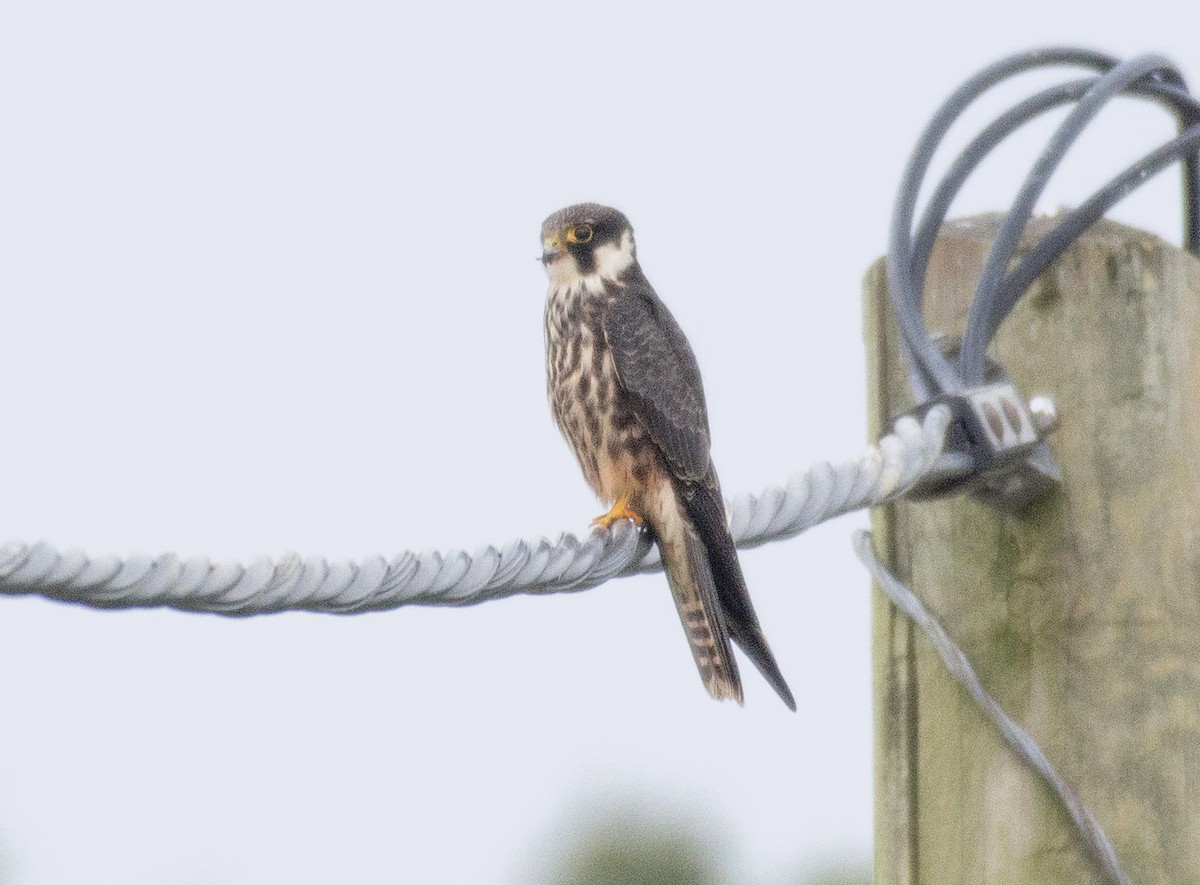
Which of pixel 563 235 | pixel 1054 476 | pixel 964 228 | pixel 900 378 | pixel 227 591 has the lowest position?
pixel 227 591

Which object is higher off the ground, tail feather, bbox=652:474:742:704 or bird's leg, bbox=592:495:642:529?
bird's leg, bbox=592:495:642:529

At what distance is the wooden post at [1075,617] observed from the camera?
8.00 ft

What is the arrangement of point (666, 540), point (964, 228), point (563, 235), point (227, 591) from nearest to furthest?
1. point (227, 591)
2. point (964, 228)
3. point (666, 540)
4. point (563, 235)

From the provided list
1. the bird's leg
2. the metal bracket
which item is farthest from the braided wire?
the bird's leg

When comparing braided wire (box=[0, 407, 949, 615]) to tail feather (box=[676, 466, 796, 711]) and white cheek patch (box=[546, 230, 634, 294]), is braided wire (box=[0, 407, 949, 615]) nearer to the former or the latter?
tail feather (box=[676, 466, 796, 711])

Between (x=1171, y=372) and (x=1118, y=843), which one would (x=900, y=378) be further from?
(x=1118, y=843)

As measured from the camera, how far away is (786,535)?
2.65m

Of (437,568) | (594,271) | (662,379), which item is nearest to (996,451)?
(437,568)

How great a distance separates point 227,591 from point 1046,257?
132cm

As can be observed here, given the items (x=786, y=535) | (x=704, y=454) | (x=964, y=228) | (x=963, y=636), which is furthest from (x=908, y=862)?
(x=704, y=454)

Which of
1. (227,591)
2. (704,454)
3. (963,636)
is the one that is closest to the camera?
(227,591)

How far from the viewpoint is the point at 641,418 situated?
3.62 metres

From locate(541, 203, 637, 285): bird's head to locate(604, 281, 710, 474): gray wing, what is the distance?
0.52 ft

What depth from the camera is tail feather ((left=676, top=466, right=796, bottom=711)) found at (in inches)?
116
